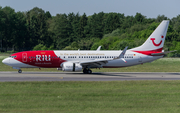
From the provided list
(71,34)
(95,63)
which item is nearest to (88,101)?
(95,63)

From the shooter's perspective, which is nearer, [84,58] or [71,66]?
[71,66]

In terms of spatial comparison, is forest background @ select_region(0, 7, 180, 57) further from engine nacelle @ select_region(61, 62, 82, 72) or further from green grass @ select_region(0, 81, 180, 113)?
green grass @ select_region(0, 81, 180, 113)

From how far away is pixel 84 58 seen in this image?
3894 centimetres

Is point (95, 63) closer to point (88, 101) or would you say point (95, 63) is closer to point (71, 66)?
point (71, 66)

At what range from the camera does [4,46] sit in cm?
11594

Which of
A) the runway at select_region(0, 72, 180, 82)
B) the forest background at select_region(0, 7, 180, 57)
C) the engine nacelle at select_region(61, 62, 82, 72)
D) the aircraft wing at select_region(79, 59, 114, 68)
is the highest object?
the forest background at select_region(0, 7, 180, 57)

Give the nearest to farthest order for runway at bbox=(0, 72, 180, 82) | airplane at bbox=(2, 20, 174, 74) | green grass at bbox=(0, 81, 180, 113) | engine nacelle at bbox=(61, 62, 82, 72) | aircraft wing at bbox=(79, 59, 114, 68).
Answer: green grass at bbox=(0, 81, 180, 113) → runway at bbox=(0, 72, 180, 82) → engine nacelle at bbox=(61, 62, 82, 72) → aircraft wing at bbox=(79, 59, 114, 68) → airplane at bbox=(2, 20, 174, 74)

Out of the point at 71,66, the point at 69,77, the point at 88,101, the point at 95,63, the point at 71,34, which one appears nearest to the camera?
the point at 88,101

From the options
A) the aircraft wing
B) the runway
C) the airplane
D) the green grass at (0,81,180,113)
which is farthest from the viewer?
the airplane

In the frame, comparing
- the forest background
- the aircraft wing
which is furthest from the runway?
the forest background

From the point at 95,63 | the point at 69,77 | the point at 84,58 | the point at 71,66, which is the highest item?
the point at 84,58

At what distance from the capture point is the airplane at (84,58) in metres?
37.7

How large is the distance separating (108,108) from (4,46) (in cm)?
10815

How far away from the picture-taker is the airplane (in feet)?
124
